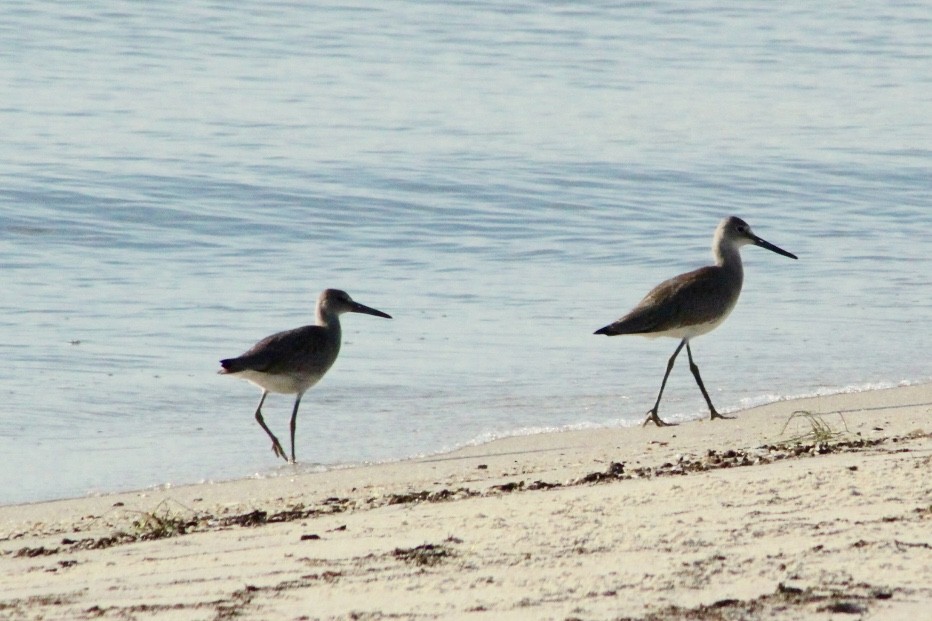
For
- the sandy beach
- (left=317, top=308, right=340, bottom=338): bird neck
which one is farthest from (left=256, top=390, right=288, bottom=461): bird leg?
(left=317, top=308, right=340, bottom=338): bird neck

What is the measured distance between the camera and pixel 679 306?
28.6 ft

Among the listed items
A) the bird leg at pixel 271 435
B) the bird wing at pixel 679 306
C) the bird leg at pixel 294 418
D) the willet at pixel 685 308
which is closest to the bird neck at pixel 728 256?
the willet at pixel 685 308

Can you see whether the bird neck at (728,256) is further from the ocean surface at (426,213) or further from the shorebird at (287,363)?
the shorebird at (287,363)

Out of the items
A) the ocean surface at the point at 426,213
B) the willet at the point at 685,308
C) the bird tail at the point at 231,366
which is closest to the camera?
the bird tail at the point at 231,366

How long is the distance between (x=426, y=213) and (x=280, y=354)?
287 inches

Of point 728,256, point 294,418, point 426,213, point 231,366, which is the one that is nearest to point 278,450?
point 294,418

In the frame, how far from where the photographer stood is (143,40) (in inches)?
909

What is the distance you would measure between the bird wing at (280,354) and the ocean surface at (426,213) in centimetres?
35

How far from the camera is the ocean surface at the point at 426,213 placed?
830 cm

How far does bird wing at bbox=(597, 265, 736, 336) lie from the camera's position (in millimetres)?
8625

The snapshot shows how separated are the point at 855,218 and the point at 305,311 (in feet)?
21.7

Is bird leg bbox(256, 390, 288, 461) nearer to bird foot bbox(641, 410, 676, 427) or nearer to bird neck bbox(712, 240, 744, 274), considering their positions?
bird foot bbox(641, 410, 676, 427)

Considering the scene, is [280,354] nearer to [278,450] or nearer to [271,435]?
[271,435]

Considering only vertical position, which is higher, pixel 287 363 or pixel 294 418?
pixel 287 363
